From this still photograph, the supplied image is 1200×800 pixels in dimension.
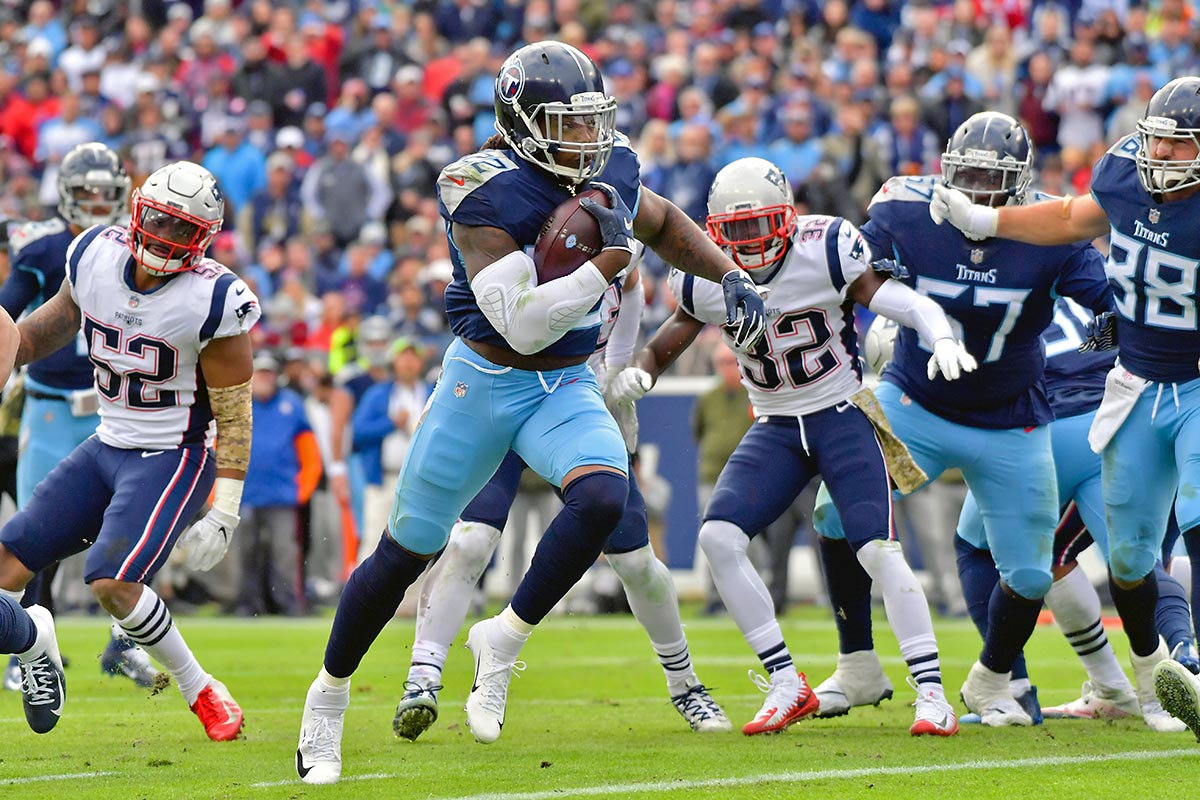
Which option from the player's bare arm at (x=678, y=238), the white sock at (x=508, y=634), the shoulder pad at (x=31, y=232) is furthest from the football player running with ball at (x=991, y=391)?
the shoulder pad at (x=31, y=232)

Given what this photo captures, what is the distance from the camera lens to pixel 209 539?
18.2ft

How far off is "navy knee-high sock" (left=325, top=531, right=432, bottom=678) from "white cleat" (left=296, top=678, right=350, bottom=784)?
0.26 feet

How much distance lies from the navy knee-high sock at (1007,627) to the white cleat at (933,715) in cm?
37

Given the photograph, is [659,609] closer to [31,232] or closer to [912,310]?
[912,310]

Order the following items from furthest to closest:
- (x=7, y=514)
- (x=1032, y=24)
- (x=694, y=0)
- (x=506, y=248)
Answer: (x=694, y=0) → (x=1032, y=24) → (x=7, y=514) → (x=506, y=248)

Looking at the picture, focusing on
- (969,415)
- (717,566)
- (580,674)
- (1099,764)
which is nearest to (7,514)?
(580,674)

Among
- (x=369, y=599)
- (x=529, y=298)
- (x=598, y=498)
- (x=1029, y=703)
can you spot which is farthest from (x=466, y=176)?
(x=1029, y=703)

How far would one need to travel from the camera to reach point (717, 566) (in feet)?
19.4

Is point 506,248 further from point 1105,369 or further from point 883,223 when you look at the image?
point 1105,369

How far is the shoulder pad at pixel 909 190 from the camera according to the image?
616 cm

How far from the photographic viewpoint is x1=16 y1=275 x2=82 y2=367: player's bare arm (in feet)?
18.9

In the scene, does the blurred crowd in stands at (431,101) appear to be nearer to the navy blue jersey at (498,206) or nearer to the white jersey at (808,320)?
the white jersey at (808,320)

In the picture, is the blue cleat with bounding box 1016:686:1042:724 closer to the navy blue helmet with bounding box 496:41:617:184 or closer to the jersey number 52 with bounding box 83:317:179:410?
the navy blue helmet with bounding box 496:41:617:184

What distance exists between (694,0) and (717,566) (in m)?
11.3
